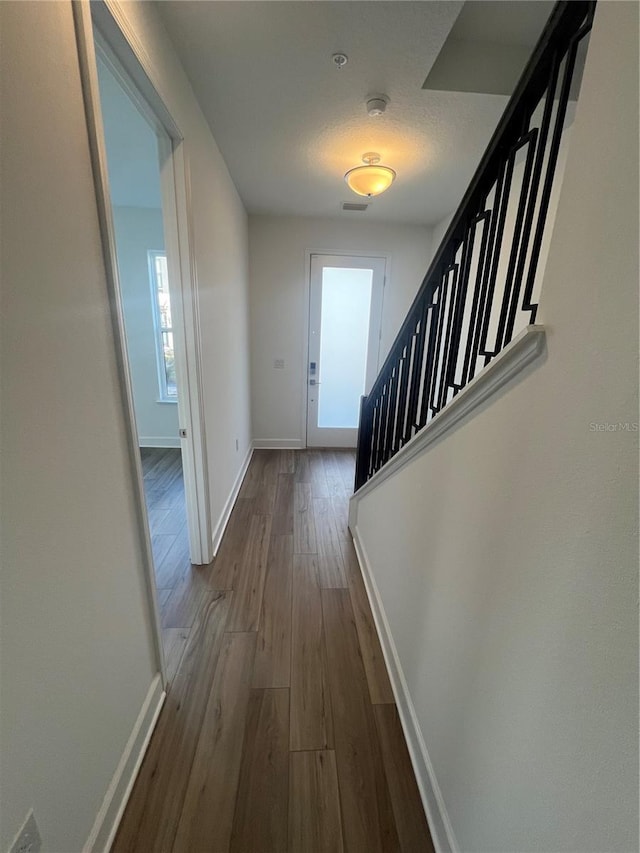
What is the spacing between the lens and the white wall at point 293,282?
12.3 ft

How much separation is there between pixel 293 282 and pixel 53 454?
3.53 metres

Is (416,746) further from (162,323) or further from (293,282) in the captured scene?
(162,323)

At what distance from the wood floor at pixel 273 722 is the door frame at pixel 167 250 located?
267mm

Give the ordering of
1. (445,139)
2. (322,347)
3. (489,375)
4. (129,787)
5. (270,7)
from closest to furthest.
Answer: (489,375), (129,787), (270,7), (445,139), (322,347)

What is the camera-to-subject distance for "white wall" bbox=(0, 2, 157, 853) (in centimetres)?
65

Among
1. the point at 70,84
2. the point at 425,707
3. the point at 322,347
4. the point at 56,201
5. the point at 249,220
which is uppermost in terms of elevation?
the point at 249,220

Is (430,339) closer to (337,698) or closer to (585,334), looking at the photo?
(585,334)

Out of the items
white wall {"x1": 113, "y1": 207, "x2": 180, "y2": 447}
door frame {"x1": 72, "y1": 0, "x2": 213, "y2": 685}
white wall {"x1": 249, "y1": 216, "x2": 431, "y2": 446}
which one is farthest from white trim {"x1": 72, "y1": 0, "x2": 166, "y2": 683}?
white wall {"x1": 249, "y1": 216, "x2": 431, "y2": 446}

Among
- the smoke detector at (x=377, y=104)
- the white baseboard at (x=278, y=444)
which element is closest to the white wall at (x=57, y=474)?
the smoke detector at (x=377, y=104)

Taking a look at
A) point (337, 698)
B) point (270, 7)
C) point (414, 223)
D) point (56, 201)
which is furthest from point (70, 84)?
point (414, 223)

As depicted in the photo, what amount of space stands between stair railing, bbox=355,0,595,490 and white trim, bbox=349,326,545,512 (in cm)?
12

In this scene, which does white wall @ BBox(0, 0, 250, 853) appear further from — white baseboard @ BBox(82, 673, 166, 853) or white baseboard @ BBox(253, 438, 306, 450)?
white baseboard @ BBox(253, 438, 306, 450)

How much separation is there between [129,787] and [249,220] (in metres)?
4.26

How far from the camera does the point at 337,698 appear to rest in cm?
143
